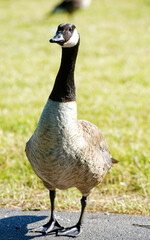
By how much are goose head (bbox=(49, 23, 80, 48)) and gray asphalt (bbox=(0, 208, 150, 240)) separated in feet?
6.24

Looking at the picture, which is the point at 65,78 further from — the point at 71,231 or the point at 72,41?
the point at 71,231

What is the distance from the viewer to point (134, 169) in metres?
4.79

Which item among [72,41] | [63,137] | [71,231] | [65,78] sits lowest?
[71,231]

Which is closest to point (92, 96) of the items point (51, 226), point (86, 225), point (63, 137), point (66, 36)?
point (86, 225)

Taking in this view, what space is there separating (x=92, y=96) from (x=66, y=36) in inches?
200

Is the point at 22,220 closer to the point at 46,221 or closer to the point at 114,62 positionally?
the point at 46,221

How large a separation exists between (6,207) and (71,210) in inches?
30.4

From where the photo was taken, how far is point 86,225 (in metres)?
3.69

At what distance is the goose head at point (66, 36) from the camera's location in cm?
278

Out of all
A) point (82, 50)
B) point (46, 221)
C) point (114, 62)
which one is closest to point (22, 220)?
point (46, 221)

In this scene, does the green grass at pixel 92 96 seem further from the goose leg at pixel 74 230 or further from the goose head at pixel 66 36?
the goose head at pixel 66 36

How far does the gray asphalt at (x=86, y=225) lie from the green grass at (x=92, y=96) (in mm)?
186

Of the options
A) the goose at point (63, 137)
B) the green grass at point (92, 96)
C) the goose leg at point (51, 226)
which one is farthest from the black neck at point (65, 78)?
the green grass at point (92, 96)

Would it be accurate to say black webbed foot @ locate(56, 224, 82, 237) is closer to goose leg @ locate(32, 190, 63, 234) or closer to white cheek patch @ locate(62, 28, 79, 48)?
goose leg @ locate(32, 190, 63, 234)
